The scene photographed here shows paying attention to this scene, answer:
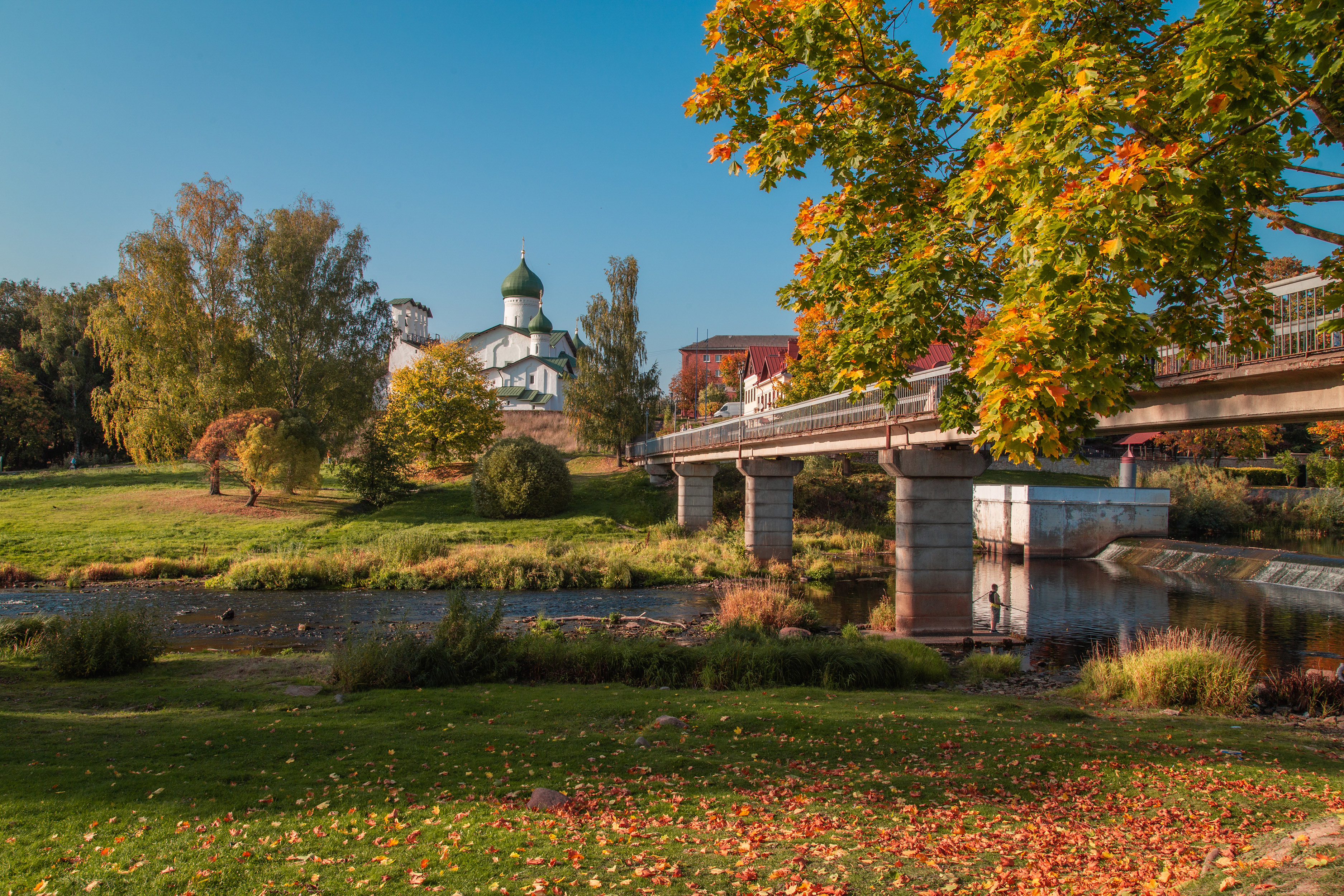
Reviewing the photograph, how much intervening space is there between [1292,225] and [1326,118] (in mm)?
1331

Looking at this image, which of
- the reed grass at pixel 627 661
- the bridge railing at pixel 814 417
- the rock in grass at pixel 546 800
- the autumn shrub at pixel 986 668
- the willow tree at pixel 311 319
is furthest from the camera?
the willow tree at pixel 311 319

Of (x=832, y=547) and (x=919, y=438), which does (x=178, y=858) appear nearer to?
(x=919, y=438)

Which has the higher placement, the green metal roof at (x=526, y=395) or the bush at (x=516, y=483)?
the green metal roof at (x=526, y=395)

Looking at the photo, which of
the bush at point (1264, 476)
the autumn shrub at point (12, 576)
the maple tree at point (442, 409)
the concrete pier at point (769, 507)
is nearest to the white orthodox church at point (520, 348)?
the maple tree at point (442, 409)

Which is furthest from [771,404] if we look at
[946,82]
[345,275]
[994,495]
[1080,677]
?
[946,82]

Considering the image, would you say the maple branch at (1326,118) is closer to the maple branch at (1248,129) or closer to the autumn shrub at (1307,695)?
the maple branch at (1248,129)

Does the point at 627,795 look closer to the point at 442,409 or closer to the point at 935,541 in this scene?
the point at 935,541

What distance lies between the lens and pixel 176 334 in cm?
4138

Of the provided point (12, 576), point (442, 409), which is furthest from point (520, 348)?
point (12, 576)

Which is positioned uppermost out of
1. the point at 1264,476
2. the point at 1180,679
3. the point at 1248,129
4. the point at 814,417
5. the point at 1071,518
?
the point at 1248,129

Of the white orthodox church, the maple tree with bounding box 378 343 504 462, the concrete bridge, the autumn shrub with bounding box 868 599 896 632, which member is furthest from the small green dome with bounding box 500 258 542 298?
the autumn shrub with bounding box 868 599 896 632

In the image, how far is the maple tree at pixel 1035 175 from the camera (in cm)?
596

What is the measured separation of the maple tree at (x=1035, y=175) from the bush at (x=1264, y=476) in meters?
59.3

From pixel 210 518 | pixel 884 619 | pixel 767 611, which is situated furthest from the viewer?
pixel 210 518
